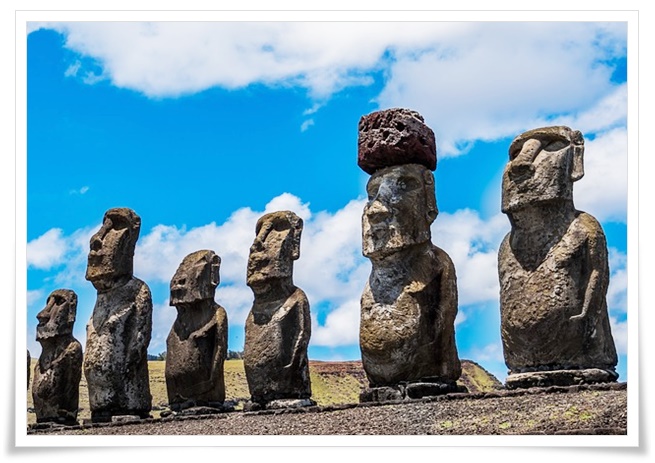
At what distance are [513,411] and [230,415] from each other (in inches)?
240

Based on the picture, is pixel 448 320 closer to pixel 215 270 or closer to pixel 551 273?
pixel 551 273

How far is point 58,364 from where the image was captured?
2133 cm

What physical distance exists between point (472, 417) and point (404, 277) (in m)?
3.06

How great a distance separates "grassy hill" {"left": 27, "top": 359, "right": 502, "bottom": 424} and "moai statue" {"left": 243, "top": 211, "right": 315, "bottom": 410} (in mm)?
6446

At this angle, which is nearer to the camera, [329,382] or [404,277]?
[404,277]

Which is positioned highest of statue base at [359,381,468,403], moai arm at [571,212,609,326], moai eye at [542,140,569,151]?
moai eye at [542,140,569,151]

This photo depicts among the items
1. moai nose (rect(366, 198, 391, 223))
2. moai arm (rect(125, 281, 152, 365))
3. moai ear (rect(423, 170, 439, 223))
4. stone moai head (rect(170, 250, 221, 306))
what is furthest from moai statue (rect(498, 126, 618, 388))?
moai arm (rect(125, 281, 152, 365))

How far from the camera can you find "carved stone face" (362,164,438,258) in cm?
1562

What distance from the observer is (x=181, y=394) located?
62.8 ft

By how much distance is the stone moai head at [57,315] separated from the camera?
21438mm

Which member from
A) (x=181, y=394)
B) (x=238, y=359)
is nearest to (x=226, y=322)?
(x=181, y=394)

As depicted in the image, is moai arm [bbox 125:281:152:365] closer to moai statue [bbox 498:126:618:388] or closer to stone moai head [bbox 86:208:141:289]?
stone moai head [bbox 86:208:141:289]

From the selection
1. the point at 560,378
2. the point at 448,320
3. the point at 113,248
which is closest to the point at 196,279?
the point at 113,248
